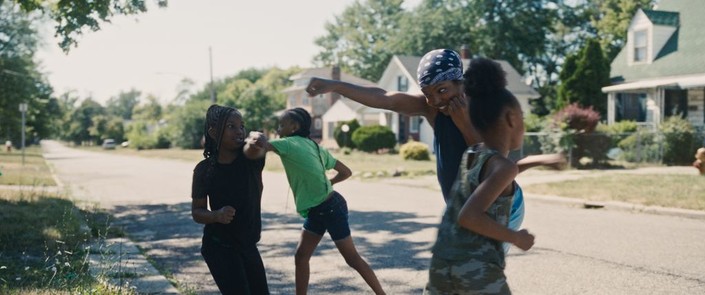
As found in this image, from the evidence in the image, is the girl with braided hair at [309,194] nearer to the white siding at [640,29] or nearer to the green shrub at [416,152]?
the green shrub at [416,152]

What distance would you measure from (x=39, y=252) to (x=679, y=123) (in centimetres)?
1953

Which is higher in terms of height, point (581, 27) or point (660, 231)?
point (581, 27)

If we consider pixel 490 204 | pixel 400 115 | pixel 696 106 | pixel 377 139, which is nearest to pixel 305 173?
pixel 490 204

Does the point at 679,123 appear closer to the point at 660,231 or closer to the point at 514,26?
the point at 660,231

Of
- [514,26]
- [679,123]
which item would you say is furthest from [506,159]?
[514,26]

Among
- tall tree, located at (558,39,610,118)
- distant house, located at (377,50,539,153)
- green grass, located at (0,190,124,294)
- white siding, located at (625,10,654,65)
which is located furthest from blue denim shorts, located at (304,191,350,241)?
distant house, located at (377,50,539,153)

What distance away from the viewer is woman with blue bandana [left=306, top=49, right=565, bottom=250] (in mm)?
2531

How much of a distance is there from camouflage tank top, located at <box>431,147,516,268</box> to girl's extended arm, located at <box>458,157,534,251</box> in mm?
60

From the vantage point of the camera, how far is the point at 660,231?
8727 millimetres

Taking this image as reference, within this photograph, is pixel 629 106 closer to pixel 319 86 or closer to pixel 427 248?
pixel 427 248

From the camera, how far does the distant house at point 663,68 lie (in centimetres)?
2445

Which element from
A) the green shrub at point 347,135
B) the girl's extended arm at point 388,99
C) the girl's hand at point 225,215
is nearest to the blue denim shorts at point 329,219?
the girl's hand at point 225,215

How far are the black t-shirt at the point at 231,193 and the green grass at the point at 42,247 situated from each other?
1482 mm

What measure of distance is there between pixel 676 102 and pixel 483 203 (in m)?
26.2
